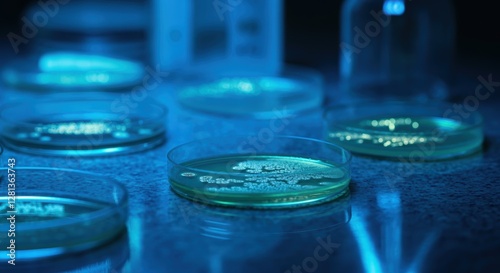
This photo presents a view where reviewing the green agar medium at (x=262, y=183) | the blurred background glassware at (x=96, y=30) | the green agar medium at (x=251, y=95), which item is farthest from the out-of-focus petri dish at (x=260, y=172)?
the blurred background glassware at (x=96, y=30)

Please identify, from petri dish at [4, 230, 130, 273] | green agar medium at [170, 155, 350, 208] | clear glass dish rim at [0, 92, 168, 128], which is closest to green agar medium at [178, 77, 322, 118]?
clear glass dish rim at [0, 92, 168, 128]

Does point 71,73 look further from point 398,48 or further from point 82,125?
point 398,48

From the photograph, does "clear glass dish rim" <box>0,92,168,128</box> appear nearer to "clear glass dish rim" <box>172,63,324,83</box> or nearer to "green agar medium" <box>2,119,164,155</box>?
"green agar medium" <box>2,119,164,155</box>

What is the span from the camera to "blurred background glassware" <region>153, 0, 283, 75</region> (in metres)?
1.68

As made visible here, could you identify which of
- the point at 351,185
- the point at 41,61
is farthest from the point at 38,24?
the point at 351,185

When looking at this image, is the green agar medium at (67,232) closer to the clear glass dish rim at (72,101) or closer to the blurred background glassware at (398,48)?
the clear glass dish rim at (72,101)

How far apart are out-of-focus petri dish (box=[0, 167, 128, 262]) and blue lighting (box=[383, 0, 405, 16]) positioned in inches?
30.2

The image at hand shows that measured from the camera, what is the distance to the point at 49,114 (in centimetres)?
143

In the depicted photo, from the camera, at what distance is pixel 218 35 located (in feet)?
5.66

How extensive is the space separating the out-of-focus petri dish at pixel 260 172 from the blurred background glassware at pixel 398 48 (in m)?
0.45

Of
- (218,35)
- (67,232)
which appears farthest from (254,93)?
(67,232)

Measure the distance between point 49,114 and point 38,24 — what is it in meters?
0.80

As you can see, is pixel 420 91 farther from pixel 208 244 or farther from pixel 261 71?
pixel 208 244

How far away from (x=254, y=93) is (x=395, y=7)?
31cm
